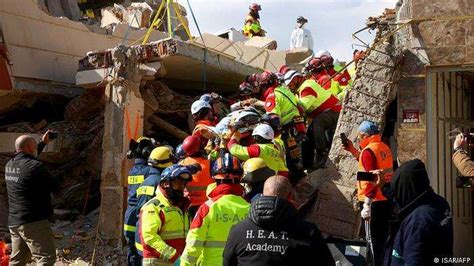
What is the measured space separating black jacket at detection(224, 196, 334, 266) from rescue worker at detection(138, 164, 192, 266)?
5.52 ft

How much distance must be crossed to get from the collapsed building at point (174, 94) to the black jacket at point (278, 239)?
13.2 ft

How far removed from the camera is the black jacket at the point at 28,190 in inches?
301

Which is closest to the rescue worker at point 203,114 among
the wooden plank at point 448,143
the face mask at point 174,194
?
the face mask at point 174,194

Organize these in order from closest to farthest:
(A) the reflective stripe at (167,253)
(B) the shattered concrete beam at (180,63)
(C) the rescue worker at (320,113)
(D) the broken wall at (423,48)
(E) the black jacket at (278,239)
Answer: (E) the black jacket at (278,239) < (A) the reflective stripe at (167,253) < (D) the broken wall at (423,48) < (C) the rescue worker at (320,113) < (B) the shattered concrete beam at (180,63)

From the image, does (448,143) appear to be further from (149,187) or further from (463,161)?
(149,187)

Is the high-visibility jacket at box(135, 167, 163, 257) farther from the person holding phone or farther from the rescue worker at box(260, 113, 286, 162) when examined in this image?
the rescue worker at box(260, 113, 286, 162)

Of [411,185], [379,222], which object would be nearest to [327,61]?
[379,222]

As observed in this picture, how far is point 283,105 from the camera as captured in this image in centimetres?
894

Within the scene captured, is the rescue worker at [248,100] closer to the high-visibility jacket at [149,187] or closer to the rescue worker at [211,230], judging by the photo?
the high-visibility jacket at [149,187]

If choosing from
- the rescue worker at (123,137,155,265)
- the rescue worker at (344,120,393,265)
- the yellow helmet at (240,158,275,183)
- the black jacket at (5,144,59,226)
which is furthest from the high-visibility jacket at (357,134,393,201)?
the black jacket at (5,144,59,226)

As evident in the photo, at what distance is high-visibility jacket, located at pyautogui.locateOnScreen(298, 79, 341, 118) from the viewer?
30.7ft

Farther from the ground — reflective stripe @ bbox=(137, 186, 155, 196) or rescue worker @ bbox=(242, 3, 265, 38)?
rescue worker @ bbox=(242, 3, 265, 38)

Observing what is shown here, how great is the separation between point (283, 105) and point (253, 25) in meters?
9.02

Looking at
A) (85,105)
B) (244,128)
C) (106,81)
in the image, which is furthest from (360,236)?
(85,105)
